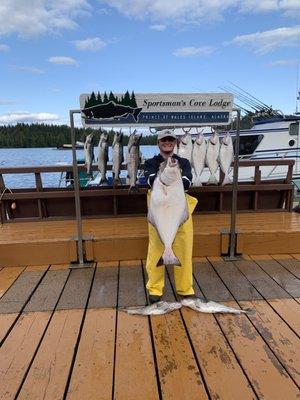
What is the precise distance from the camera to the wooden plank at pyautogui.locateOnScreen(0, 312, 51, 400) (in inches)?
86.4

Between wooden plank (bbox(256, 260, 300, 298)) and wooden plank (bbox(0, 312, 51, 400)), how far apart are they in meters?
2.33

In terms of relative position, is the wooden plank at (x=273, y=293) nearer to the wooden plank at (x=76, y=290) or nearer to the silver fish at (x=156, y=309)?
the silver fish at (x=156, y=309)

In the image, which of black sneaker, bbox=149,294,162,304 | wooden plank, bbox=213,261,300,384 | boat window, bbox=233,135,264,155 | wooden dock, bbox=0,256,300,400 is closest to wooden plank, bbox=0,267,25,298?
wooden dock, bbox=0,256,300,400

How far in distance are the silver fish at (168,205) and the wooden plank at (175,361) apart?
506mm

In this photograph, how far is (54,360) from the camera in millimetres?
2418

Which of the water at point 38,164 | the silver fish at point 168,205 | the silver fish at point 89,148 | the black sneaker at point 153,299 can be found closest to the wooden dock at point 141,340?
the black sneaker at point 153,299

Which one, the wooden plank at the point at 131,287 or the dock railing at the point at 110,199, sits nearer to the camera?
the wooden plank at the point at 131,287

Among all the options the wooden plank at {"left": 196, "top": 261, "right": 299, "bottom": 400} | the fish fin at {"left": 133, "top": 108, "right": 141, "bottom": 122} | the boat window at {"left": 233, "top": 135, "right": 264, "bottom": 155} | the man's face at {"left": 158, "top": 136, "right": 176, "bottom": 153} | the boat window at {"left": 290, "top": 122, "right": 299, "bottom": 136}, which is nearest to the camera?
the wooden plank at {"left": 196, "top": 261, "right": 299, "bottom": 400}

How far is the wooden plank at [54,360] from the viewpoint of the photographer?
2.13m

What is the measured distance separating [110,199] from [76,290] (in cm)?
229

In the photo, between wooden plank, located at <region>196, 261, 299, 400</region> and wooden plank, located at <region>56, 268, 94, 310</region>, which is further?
wooden plank, located at <region>56, 268, 94, 310</region>

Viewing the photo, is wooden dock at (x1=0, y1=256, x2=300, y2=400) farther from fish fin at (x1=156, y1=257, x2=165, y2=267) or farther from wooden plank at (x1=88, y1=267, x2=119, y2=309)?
fish fin at (x1=156, y1=257, x2=165, y2=267)

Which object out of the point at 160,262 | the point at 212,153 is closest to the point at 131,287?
the point at 160,262

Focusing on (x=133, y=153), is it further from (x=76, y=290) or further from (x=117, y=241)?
(x=76, y=290)
